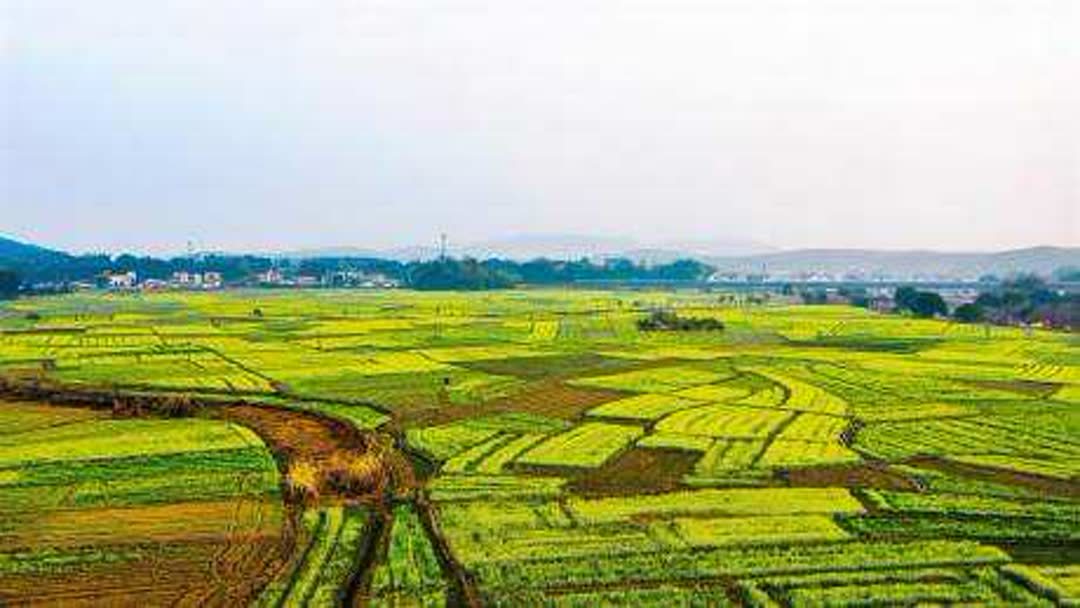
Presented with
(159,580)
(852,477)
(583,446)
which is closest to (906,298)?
(583,446)

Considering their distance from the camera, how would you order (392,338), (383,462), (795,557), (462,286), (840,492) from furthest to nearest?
(462,286) → (392,338) → (383,462) → (840,492) → (795,557)

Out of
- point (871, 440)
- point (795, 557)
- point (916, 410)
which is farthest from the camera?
point (916, 410)

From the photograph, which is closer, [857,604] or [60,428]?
[857,604]

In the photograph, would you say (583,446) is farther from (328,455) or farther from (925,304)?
(925,304)

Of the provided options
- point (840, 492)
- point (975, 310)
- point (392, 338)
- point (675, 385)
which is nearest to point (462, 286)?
point (975, 310)

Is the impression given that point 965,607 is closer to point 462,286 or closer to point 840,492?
point 840,492

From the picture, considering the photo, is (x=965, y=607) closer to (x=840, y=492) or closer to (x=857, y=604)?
(x=857, y=604)

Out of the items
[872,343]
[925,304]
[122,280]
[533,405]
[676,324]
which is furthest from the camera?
[122,280]

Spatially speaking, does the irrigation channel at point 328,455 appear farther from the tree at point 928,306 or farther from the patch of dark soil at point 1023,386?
the tree at point 928,306
